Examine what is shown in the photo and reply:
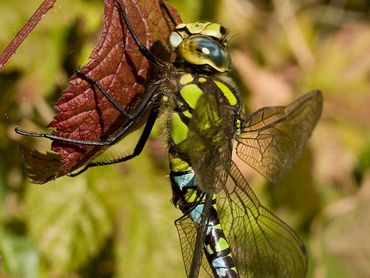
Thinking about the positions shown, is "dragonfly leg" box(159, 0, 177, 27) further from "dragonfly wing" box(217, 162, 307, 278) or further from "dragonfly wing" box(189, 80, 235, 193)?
"dragonfly wing" box(217, 162, 307, 278)

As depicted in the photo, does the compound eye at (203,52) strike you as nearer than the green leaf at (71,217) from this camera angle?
Yes

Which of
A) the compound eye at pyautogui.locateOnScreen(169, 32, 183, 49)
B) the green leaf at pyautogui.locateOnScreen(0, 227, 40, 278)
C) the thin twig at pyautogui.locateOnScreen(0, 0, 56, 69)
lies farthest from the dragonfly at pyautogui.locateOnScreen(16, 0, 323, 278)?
the green leaf at pyautogui.locateOnScreen(0, 227, 40, 278)

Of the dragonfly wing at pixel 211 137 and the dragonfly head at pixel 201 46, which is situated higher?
the dragonfly head at pixel 201 46

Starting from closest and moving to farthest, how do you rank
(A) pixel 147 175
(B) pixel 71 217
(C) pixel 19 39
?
(C) pixel 19 39 < (B) pixel 71 217 < (A) pixel 147 175

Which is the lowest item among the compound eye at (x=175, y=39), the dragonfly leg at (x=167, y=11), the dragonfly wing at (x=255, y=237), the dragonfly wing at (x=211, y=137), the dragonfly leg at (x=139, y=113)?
the dragonfly wing at (x=255, y=237)

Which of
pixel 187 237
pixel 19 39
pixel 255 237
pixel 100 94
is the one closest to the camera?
pixel 19 39

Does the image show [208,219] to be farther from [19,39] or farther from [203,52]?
[19,39]

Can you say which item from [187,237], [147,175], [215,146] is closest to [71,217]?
[147,175]

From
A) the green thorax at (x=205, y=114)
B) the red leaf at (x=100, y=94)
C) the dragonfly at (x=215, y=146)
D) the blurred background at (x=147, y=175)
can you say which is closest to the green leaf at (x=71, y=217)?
the blurred background at (x=147, y=175)

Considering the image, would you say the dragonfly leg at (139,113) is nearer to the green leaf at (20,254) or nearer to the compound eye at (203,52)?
the compound eye at (203,52)
